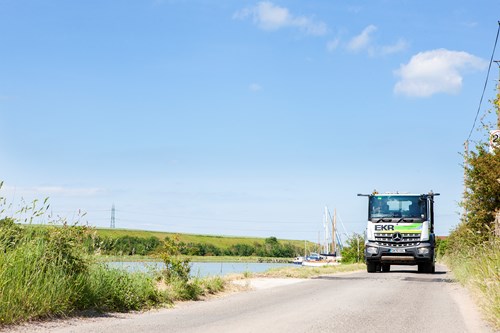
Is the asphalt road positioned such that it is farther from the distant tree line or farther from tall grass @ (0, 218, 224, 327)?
the distant tree line

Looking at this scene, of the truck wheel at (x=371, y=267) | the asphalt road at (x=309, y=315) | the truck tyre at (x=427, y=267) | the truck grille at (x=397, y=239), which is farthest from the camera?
the truck wheel at (x=371, y=267)

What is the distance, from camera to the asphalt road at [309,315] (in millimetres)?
10359

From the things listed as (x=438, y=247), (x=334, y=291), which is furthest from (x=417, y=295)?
(x=438, y=247)

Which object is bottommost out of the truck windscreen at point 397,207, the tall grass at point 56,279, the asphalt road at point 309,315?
the asphalt road at point 309,315

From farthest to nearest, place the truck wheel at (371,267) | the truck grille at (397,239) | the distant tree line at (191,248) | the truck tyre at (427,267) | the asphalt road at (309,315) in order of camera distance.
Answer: the truck wheel at (371,267) < the truck tyre at (427,267) < the truck grille at (397,239) < the distant tree line at (191,248) < the asphalt road at (309,315)

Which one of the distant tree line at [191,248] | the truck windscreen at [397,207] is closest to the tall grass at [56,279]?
the distant tree line at [191,248]

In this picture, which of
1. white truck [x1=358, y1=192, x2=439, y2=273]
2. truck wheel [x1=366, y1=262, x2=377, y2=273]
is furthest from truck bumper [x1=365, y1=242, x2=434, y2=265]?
truck wheel [x1=366, y1=262, x2=377, y2=273]

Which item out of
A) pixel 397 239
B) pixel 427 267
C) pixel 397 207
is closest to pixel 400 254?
pixel 397 239

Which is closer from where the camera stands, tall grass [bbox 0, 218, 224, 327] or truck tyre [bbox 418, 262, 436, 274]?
tall grass [bbox 0, 218, 224, 327]

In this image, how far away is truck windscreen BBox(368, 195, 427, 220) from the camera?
26938mm

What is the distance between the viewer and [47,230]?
38.9ft

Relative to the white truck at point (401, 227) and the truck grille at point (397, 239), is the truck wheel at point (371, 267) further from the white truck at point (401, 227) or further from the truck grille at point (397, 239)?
the truck grille at point (397, 239)

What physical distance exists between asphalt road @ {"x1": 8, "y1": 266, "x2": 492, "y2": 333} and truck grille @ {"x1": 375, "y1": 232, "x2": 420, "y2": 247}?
30.6 ft

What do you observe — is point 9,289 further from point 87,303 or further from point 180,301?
point 180,301
